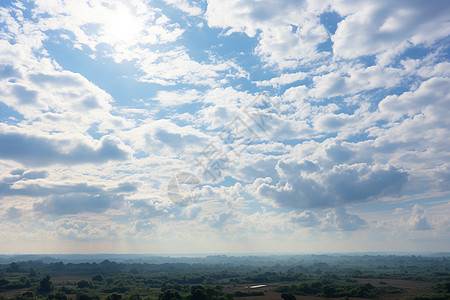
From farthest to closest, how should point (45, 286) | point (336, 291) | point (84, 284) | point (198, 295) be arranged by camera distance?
1. point (84, 284)
2. point (45, 286)
3. point (336, 291)
4. point (198, 295)

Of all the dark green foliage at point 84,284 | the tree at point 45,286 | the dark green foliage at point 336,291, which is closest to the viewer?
the dark green foliage at point 336,291

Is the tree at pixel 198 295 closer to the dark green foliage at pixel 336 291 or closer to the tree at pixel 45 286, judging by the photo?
the dark green foliage at pixel 336 291

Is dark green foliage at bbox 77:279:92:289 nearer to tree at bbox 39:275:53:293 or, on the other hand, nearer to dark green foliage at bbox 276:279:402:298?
tree at bbox 39:275:53:293

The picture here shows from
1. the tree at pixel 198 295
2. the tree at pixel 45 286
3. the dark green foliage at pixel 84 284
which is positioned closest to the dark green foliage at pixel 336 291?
the tree at pixel 198 295

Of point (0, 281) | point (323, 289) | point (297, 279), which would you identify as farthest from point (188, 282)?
point (0, 281)

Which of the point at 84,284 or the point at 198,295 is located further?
the point at 84,284

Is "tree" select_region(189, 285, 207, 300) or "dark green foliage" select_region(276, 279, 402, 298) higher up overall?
"tree" select_region(189, 285, 207, 300)

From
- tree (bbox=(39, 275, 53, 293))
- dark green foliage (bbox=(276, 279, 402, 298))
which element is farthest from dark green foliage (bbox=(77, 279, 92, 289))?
dark green foliage (bbox=(276, 279, 402, 298))

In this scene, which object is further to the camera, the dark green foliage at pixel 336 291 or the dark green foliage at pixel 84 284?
the dark green foliage at pixel 84 284

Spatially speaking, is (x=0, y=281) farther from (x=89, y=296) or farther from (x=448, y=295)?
(x=448, y=295)

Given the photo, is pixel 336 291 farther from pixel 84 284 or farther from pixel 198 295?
pixel 84 284

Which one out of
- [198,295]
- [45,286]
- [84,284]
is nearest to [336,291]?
[198,295]

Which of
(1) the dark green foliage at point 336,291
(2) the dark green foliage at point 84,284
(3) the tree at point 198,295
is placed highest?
(3) the tree at point 198,295

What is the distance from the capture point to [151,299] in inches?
3123
